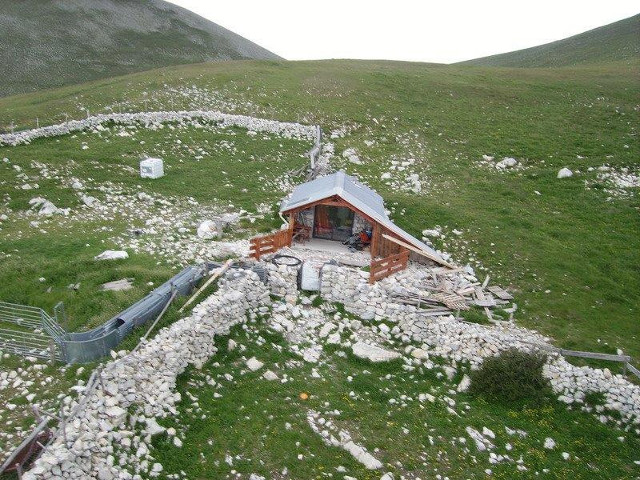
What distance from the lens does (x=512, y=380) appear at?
48.0 feet

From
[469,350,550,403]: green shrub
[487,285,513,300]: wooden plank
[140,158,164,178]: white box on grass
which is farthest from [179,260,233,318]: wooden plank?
[140,158,164,178]: white box on grass

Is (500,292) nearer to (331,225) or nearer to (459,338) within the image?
(459,338)

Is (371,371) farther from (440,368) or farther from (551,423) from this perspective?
(551,423)

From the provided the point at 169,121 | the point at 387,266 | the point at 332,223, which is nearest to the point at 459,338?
the point at 387,266

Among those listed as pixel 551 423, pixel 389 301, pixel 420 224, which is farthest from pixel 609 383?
pixel 420 224

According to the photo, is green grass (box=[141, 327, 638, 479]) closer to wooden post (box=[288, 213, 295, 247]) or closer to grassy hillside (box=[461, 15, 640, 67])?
wooden post (box=[288, 213, 295, 247])

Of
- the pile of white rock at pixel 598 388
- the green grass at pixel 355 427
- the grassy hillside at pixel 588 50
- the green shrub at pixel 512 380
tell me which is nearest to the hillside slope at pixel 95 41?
the grassy hillside at pixel 588 50

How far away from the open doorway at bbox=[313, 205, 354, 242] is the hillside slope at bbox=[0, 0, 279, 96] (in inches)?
2551

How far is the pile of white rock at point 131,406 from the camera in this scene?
9648mm

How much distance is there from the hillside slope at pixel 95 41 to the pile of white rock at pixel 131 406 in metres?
70.7

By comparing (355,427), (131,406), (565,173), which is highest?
(565,173)

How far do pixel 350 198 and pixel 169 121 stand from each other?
20.7m

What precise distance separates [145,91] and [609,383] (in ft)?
138

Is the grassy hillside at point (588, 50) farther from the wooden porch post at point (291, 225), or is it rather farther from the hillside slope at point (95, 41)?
the wooden porch post at point (291, 225)
